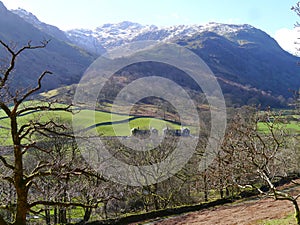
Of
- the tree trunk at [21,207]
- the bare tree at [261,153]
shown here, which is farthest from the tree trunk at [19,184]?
the bare tree at [261,153]

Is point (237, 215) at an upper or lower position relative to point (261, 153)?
lower

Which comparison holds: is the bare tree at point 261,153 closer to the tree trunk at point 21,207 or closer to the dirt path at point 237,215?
the dirt path at point 237,215

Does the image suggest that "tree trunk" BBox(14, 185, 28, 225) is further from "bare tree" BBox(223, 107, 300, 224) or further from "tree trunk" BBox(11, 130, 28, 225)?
"bare tree" BBox(223, 107, 300, 224)

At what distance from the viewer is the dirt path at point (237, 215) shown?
60.5ft

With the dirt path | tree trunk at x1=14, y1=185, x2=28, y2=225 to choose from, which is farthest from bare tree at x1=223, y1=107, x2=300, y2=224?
tree trunk at x1=14, y1=185, x2=28, y2=225

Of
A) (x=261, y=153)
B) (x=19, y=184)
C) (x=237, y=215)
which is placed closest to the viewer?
(x=19, y=184)

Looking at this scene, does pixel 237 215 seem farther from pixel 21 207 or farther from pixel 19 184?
pixel 19 184

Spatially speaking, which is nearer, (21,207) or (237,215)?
(21,207)

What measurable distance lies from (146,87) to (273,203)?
364 feet

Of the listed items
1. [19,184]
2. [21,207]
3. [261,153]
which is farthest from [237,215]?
[19,184]

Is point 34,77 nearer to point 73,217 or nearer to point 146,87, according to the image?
point 146,87

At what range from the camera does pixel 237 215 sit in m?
21.2

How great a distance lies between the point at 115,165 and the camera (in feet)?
105

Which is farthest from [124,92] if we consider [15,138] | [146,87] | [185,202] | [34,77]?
[15,138]
